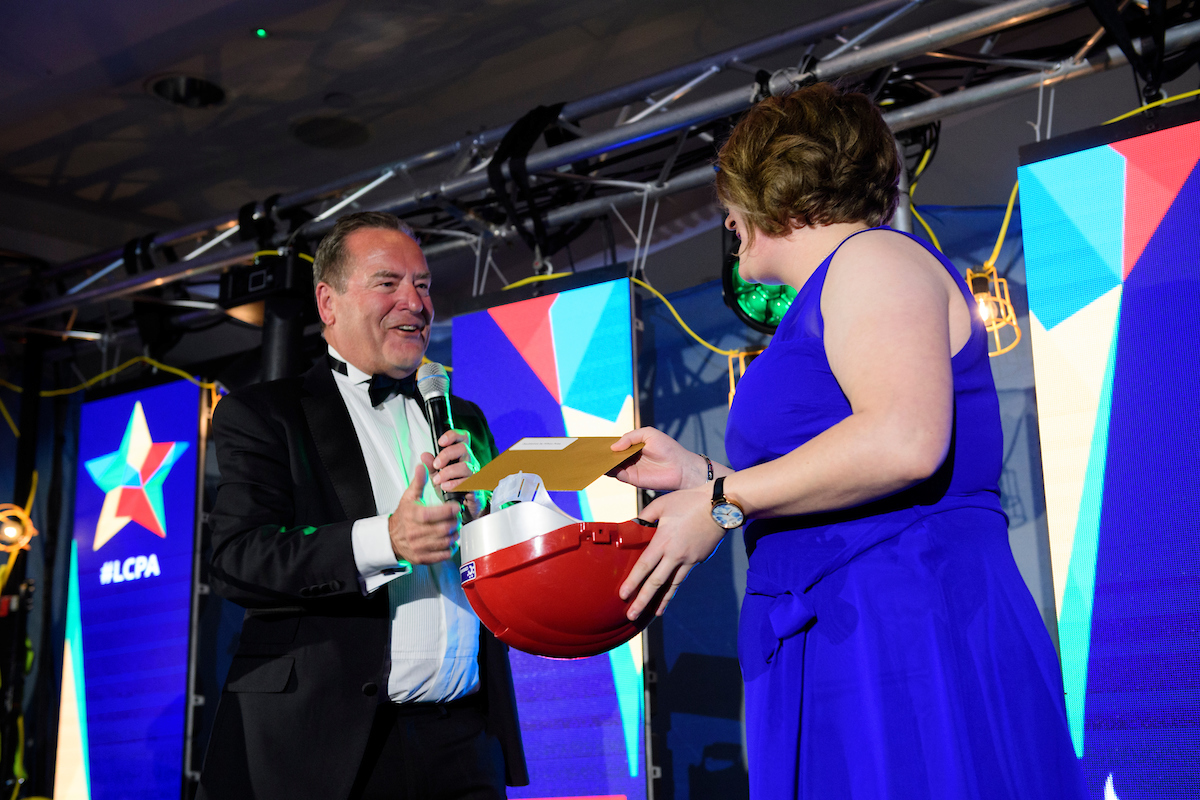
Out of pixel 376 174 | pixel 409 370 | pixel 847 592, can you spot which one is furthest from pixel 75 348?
pixel 847 592

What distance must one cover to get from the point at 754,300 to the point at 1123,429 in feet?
5.26

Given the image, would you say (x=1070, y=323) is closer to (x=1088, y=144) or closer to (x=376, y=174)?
(x=1088, y=144)

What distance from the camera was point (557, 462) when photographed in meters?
1.09

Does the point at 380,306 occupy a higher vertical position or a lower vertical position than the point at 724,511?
higher

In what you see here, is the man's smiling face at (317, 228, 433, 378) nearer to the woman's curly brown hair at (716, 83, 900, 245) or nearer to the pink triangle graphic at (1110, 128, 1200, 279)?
the woman's curly brown hair at (716, 83, 900, 245)

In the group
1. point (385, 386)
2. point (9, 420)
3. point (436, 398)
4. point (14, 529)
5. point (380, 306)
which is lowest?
point (436, 398)

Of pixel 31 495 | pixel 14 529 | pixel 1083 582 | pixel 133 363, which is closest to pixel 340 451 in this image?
pixel 1083 582

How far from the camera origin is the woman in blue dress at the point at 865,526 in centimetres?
95

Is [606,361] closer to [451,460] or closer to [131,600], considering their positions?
Answer: [451,460]

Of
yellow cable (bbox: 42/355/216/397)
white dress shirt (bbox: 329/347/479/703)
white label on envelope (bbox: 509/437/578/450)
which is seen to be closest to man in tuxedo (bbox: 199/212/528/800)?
white dress shirt (bbox: 329/347/479/703)

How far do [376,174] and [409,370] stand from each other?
271 cm

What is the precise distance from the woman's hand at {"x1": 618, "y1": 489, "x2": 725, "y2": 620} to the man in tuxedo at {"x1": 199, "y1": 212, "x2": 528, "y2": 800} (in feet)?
1.79

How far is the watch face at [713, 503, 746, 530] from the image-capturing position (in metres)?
1.00

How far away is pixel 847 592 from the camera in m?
1.03
